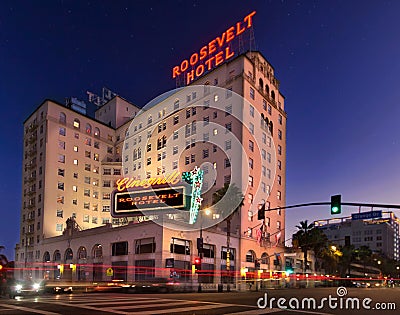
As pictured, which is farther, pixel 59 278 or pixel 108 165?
pixel 108 165

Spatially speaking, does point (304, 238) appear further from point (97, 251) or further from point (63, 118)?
point (63, 118)

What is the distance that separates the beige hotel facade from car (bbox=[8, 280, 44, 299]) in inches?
779

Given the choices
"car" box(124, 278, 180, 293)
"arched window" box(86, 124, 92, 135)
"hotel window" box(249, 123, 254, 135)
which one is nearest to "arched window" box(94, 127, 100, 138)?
"arched window" box(86, 124, 92, 135)

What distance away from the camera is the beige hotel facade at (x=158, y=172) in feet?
188

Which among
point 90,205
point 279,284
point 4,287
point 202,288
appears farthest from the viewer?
point 90,205

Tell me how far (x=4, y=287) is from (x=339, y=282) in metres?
78.3

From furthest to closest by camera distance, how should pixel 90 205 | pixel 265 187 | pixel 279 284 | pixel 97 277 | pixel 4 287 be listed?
pixel 90 205
pixel 265 187
pixel 279 284
pixel 97 277
pixel 4 287

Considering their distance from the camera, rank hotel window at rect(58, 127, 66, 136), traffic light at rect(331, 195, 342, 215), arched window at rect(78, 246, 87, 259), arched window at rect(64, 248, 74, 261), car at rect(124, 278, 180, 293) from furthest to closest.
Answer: hotel window at rect(58, 127, 66, 136) → arched window at rect(64, 248, 74, 261) → arched window at rect(78, 246, 87, 259) → car at rect(124, 278, 180, 293) → traffic light at rect(331, 195, 342, 215)

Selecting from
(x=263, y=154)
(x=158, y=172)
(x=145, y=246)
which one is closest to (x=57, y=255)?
(x=158, y=172)

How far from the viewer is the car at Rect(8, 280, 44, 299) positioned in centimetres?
2763

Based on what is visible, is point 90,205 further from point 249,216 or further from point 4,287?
point 4,287

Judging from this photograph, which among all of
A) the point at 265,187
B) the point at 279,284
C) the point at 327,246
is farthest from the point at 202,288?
the point at 327,246

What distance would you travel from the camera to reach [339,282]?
88688mm

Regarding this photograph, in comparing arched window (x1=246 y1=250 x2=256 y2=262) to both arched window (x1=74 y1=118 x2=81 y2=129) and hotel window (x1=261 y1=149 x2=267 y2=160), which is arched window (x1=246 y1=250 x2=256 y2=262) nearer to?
hotel window (x1=261 y1=149 x2=267 y2=160)
